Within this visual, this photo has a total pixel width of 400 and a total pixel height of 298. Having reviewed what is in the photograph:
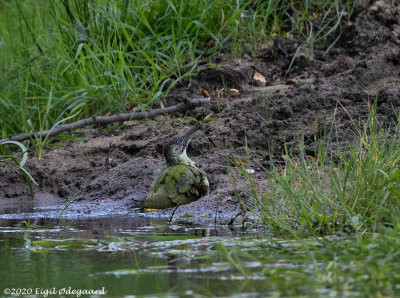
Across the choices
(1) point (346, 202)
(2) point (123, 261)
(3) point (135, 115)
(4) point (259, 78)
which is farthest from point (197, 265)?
(4) point (259, 78)

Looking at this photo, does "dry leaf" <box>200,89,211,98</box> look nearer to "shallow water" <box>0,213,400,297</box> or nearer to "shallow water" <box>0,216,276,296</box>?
"shallow water" <box>0,216,276,296</box>

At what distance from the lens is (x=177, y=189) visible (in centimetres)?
569

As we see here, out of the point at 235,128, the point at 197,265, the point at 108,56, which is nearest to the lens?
the point at 197,265

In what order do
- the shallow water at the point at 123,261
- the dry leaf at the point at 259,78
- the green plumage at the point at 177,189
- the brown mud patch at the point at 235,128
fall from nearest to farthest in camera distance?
the shallow water at the point at 123,261 → the green plumage at the point at 177,189 → the brown mud patch at the point at 235,128 → the dry leaf at the point at 259,78

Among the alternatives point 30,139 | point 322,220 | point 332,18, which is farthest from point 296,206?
point 332,18

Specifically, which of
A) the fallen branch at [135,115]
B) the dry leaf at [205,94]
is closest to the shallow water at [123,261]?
the fallen branch at [135,115]

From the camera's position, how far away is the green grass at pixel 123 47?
7.73m

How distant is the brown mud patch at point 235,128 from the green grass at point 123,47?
0.33 metres

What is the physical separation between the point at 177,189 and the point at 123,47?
2.83m

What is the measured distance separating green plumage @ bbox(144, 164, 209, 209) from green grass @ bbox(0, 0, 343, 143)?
188cm

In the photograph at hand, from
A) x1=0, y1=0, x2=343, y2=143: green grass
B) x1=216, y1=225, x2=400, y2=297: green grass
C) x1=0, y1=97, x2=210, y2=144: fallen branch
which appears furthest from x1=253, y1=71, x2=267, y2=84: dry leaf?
x1=216, y1=225, x2=400, y2=297: green grass

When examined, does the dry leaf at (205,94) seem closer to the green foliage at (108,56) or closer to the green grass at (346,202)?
the green foliage at (108,56)

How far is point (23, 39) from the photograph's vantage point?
351 inches

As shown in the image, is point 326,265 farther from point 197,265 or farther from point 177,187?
point 177,187
